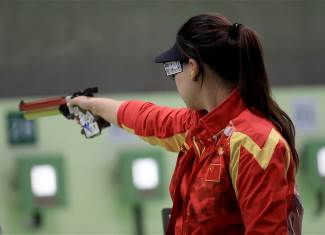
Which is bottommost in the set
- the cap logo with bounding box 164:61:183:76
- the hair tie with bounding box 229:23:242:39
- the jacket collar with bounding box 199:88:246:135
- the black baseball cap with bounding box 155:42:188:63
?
the jacket collar with bounding box 199:88:246:135

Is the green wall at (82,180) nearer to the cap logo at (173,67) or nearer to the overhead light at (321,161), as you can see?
the overhead light at (321,161)

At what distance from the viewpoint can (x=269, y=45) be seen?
2990 millimetres

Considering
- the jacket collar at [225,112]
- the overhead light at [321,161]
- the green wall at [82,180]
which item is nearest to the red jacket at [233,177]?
the jacket collar at [225,112]

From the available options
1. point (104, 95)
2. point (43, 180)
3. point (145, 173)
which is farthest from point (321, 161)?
point (43, 180)

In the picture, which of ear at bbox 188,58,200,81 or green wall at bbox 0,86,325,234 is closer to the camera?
ear at bbox 188,58,200,81

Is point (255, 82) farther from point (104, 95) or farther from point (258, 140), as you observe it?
point (104, 95)

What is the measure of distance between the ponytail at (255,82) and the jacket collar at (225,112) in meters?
0.01

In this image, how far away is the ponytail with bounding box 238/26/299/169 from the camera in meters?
1.25

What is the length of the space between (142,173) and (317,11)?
1.10 metres

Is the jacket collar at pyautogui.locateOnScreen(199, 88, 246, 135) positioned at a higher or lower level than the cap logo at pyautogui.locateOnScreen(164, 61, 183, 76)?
lower

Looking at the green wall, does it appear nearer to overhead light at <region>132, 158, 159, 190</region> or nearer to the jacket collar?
overhead light at <region>132, 158, 159, 190</region>

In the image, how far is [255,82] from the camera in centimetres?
127

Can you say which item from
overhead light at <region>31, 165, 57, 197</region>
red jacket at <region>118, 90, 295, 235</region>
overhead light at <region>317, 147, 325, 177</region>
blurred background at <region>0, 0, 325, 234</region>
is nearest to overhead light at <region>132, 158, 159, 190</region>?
blurred background at <region>0, 0, 325, 234</region>

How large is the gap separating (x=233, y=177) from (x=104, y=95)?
1584mm
